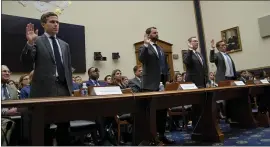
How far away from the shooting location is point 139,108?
200 centimetres

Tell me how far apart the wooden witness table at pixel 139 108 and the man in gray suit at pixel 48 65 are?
31 cm

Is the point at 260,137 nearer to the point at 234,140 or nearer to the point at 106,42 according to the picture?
the point at 234,140

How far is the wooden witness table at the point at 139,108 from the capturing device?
139 centimetres

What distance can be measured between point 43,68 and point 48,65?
0.14ft

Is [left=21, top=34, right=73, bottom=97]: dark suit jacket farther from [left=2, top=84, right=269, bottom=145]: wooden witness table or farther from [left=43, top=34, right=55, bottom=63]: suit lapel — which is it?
[left=2, top=84, right=269, bottom=145]: wooden witness table

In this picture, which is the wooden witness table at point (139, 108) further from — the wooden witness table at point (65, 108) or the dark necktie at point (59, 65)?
the dark necktie at point (59, 65)

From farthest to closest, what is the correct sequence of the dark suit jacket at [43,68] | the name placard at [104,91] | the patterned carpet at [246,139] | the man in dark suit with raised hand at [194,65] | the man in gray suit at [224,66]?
the man in gray suit at [224,66] < the man in dark suit with raised hand at [194,65] < the patterned carpet at [246,139] < the dark suit jacket at [43,68] < the name placard at [104,91]

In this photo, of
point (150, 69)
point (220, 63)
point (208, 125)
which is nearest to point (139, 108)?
point (150, 69)

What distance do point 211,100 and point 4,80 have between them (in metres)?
2.36

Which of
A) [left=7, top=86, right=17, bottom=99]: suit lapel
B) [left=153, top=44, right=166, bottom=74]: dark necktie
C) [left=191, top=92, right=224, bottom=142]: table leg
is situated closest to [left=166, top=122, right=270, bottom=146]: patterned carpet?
[left=191, top=92, right=224, bottom=142]: table leg

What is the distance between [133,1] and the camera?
7.06 meters

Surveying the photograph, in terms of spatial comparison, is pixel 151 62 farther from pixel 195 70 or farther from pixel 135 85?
pixel 135 85

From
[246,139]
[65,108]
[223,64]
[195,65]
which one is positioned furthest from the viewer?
[223,64]

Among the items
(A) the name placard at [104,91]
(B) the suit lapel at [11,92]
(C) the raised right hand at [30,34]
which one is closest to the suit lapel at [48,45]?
(C) the raised right hand at [30,34]
